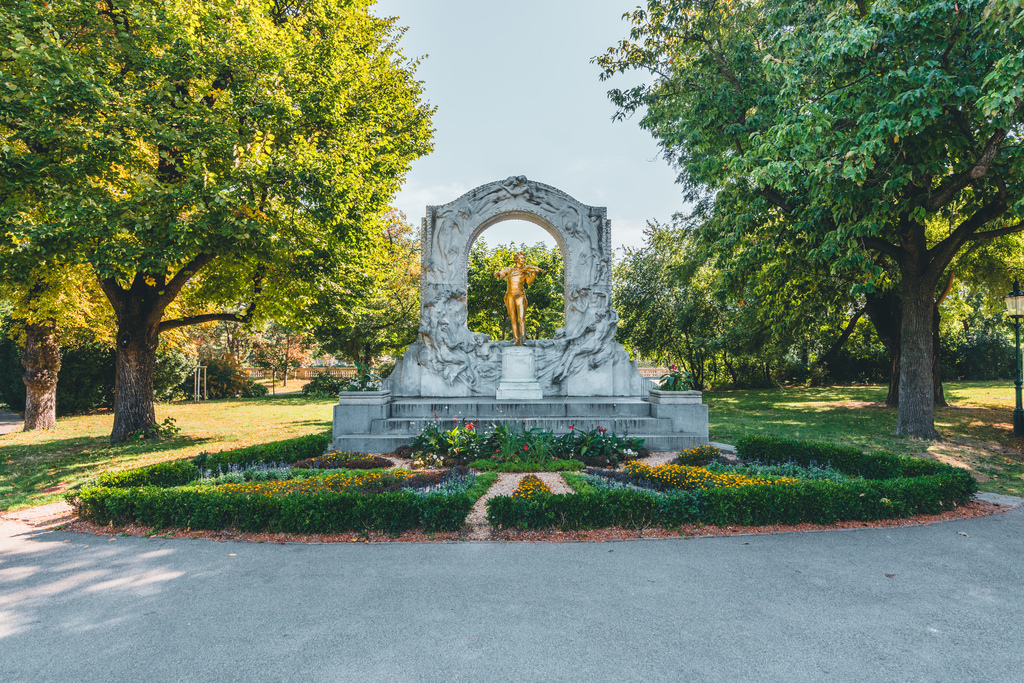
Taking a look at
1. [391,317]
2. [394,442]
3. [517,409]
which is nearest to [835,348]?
[517,409]

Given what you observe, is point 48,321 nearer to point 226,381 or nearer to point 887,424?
point 226,381

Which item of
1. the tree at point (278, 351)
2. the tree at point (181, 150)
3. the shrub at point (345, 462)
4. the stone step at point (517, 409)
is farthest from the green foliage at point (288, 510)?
the tree at point (278, 351)

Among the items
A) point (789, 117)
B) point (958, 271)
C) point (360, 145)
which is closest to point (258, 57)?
point (360, 145)

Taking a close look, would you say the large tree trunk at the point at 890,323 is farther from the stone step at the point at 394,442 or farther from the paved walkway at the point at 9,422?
the paved walkway at the point at 9,422

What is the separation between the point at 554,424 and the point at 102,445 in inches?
450

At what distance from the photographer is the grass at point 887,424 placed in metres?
10.2

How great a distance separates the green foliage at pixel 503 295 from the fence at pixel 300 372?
9772 millimetres

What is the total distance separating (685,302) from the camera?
83.6 feet

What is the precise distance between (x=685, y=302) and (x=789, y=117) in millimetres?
16186

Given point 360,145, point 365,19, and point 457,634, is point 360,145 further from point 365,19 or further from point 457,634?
point 457,634

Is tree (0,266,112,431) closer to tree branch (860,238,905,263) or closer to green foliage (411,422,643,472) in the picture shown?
green foliage (411,422,643,472)

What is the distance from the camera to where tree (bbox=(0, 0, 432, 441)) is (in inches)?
376

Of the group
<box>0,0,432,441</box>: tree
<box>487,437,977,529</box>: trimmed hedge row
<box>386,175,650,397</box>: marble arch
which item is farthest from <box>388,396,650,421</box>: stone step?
<box>487,437,977,529</box>: trimmed hedge row

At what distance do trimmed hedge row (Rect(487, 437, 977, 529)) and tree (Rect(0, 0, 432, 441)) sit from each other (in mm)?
8803
